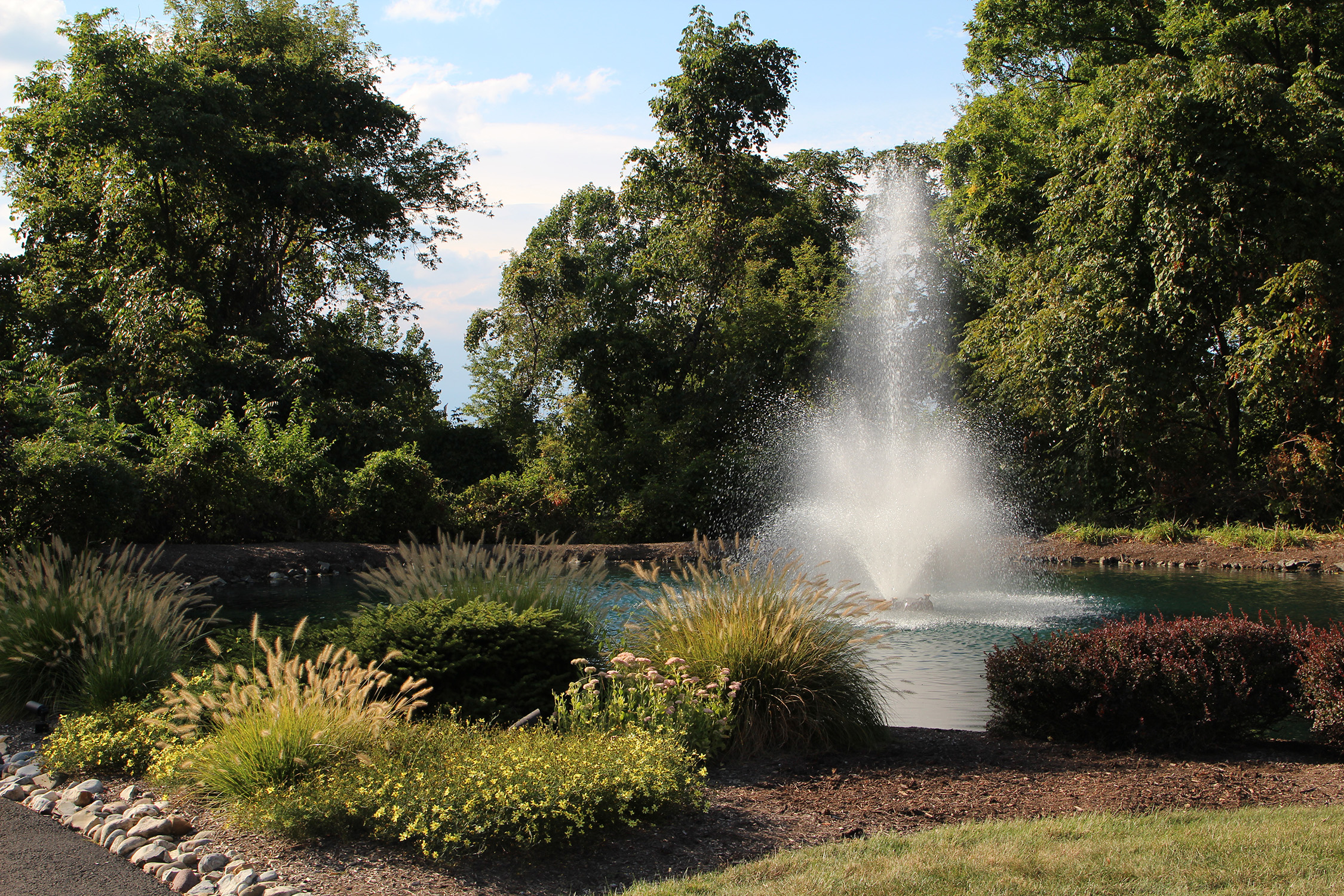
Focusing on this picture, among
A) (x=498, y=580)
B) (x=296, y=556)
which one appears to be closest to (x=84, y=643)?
(x=498, y=580)

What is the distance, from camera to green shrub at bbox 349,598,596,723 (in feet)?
17.2

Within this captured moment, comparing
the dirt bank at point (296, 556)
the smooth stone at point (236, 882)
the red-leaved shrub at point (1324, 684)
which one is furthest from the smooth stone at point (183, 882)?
the dirt bank at point (296, 556)

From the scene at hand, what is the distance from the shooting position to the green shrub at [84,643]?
18.6ft

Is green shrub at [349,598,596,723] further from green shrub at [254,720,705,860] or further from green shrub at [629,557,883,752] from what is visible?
green shrub at [254,720,705,860]

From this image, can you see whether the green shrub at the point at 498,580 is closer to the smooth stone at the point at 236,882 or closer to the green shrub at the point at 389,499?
the smooth stone at the point at 236,882

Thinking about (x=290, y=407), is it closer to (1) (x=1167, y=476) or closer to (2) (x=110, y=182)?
(2) (x=110, y=182)

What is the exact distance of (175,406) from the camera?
19.4 metres

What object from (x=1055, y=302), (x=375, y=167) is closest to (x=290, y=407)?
(x=375, y=167)

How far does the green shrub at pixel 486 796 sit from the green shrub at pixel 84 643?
240 centimetres

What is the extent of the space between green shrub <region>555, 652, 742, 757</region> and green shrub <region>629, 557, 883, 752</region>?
0.69 feet

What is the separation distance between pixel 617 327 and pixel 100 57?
42.5ft

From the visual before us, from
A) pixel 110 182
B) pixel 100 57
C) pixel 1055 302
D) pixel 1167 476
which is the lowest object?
pixel 1167 476

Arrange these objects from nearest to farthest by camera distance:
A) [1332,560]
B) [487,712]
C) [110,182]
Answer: [487,712] < [1332,560] < [110,182]

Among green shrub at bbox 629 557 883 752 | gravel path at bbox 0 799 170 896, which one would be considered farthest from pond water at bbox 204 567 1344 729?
gravel path at bbox 0 799 170 896
